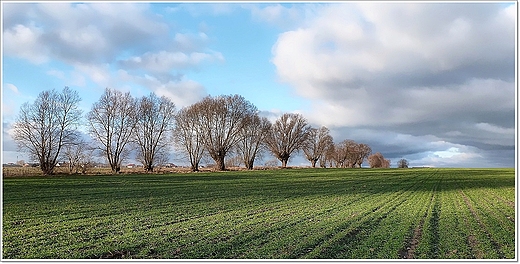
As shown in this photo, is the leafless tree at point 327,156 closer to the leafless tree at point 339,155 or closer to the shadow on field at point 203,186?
the leafless tree at point 339,155

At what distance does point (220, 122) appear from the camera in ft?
219

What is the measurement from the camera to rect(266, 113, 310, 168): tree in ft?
284

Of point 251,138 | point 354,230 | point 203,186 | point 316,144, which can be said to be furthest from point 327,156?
point 354,230

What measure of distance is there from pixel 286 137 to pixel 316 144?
11.8m

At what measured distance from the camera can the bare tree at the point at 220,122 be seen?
65.1 meters

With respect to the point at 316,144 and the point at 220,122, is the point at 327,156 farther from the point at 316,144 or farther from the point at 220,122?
the point at 220,122

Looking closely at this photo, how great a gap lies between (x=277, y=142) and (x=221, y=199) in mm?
68574

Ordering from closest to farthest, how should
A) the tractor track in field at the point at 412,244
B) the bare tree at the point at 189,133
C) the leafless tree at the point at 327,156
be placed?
the tractor track in field at the point at 412,244 → the bare tree at the point at 189,133 → the leafless tree at the point at 327,156

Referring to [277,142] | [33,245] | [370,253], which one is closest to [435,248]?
[370,253]

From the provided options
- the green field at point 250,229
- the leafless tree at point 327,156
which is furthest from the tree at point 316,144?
the green field at point 250,229

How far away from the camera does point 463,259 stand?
862 centimetres

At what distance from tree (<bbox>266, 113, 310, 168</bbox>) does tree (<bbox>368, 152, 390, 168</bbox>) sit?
40.2 meters

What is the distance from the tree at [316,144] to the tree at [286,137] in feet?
7.75

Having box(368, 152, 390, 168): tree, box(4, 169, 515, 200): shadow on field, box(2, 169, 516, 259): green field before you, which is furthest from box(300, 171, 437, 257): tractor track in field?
box(368, 152, 390, 168): tree
